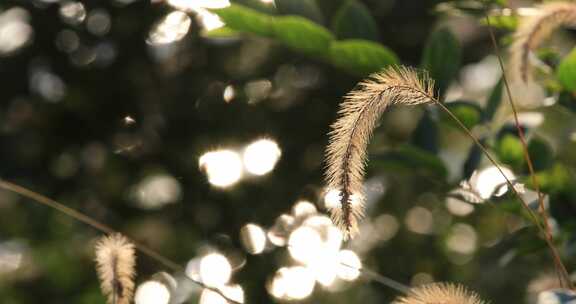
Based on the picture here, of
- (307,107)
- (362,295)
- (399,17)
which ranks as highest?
(399,17)

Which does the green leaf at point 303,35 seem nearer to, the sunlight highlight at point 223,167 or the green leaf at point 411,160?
the green leaf at point 411,160

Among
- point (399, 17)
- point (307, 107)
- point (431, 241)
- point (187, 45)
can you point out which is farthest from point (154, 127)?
point (431, 241)

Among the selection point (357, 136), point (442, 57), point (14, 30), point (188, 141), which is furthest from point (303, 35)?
point (14, 30)

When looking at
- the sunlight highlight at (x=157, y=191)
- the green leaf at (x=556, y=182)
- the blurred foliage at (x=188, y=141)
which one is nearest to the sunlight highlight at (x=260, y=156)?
the blurred foliage at (x=188, y=141)

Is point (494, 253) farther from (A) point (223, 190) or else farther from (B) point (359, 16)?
(A) point (223, 190)

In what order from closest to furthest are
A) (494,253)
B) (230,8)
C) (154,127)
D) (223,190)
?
(230,8), (494,253), (223,190), (154,127)
